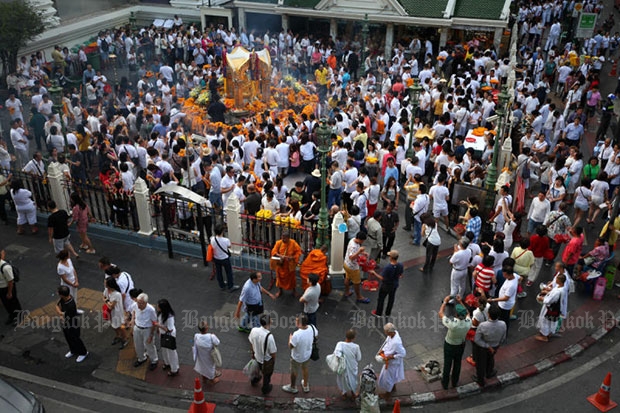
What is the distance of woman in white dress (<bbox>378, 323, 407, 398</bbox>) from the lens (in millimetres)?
8529

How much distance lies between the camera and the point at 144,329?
9227 mm

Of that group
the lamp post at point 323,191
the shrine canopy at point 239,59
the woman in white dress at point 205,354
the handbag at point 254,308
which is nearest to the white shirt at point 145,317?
the woman in white dress at point 205,354

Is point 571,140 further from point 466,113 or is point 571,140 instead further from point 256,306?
point 256,306

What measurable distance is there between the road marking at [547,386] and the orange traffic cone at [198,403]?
13.2 feet

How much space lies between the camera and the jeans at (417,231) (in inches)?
515

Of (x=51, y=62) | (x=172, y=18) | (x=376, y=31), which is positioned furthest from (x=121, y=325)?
(x=172, y=18)

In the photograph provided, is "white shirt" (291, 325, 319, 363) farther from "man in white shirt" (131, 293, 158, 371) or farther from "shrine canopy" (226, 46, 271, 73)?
"shrine canopy" (226, 46, 271, 73)

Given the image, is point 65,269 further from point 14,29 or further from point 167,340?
point 14,29

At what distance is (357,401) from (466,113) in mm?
11008

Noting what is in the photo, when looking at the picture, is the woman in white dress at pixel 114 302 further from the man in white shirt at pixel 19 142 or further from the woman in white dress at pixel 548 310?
the man in white shirt at pixel 19 142

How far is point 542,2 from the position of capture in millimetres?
30984

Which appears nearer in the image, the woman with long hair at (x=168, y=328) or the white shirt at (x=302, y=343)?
the white shirt at (x=302, y=343)

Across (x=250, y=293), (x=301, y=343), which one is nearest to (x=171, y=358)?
(x=250, y=293)

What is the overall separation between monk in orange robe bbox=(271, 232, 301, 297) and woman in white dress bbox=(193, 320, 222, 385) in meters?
2.21
